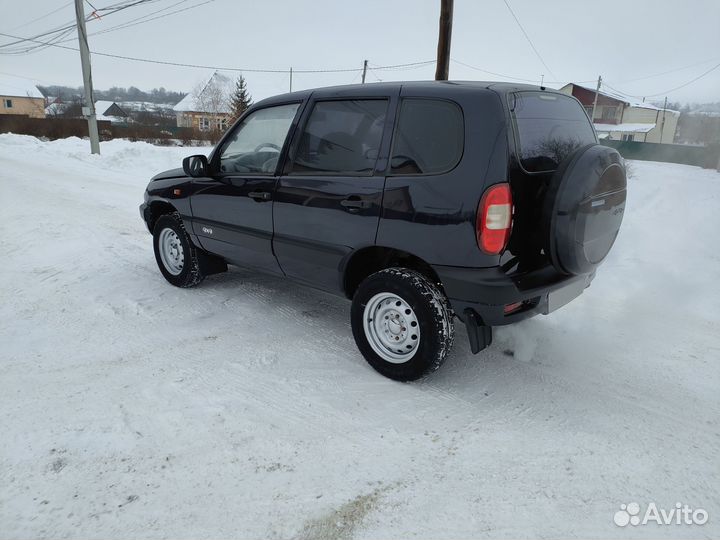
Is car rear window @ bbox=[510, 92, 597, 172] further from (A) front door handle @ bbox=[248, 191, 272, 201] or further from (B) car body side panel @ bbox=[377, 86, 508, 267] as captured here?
(A) front door handle @ bbox=[248, 191, 272, 201]

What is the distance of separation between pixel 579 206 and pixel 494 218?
533 mm

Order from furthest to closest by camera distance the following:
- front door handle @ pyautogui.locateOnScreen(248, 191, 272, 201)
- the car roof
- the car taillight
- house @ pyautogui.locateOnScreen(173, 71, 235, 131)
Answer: house @ pyautogui.locateOnScreen(173, 71, 235, 131), front door handle @ pyautogui.locateOnScreen(248, 191, 272, 201), the car roof, the car taillight

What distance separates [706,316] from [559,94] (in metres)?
2.75

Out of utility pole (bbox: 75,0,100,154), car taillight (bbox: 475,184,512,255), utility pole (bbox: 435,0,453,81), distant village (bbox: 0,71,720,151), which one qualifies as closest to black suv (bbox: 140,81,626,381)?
car taillight (bbox: 475,184,512,255)

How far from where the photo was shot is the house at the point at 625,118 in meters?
49.8

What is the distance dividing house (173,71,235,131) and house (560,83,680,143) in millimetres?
36797

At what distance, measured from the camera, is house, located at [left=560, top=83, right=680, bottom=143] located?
4984 centimetres

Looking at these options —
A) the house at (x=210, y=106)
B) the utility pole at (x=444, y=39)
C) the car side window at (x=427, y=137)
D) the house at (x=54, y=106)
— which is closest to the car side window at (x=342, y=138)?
the car side window at (x=427, y=137)

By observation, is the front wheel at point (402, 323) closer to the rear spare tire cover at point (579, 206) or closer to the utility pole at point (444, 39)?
the rear spare tire cover at point (579, 206)

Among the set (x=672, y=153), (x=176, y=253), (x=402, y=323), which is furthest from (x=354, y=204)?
(x=672, y=153)

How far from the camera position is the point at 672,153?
33.8 m

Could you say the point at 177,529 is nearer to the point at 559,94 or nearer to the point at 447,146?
the point at 447,146

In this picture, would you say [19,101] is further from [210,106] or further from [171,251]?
[171,251]

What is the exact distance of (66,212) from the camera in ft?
26.2
